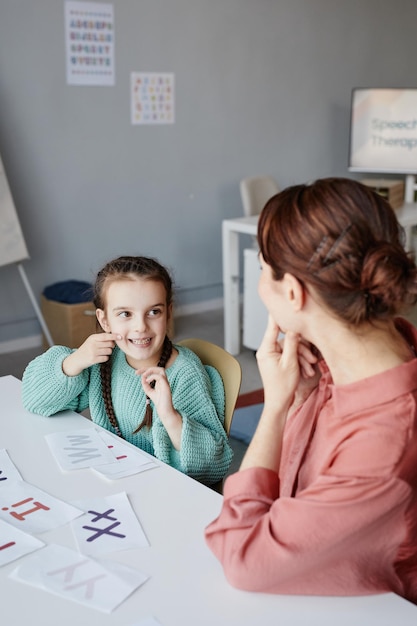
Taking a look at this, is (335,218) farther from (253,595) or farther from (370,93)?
(370,93)

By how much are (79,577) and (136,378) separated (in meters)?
0.71

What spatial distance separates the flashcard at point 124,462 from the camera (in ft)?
4.72

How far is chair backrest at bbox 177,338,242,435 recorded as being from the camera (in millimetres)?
1753

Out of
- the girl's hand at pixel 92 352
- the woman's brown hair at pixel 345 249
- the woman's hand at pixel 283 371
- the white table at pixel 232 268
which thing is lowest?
the white table at pixel 232 268

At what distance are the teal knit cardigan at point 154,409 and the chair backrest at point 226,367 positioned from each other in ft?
0.05

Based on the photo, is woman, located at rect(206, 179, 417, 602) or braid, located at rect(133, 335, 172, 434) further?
braid, located at rect(133, 335, 172, 434)

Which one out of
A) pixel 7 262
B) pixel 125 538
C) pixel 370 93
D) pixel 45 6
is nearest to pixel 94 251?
pixel 7 262

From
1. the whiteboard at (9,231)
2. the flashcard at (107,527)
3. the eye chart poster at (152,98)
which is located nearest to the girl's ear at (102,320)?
the flashcard at (107,527)

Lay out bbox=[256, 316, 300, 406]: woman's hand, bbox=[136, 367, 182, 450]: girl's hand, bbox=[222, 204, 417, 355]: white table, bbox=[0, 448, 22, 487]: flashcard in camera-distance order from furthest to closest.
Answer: bbox=[222, 204, 417, 355]: white table → bbox=[136, 367, 182, 450]: girl's hand → bbox=[0, 448, 22, 487]: flashcard → bbox=[256, 316, 300, 406]: woman's hand

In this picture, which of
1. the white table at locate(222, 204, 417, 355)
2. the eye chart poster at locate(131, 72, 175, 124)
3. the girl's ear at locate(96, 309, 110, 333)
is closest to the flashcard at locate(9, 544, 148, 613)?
the girl's ear at locate(96, 309, 110, 333)

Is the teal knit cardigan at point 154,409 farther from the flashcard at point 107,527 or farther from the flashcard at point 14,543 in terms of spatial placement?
the flashcard at point 14,543

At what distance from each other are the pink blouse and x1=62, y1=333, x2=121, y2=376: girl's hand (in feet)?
2.17

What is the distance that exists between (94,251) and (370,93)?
7.40 ft

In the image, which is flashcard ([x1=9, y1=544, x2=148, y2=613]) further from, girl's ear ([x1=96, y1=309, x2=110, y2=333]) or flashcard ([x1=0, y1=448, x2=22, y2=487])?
girl's ear ([x1=96, y1=309, x2=110, y2=333])
